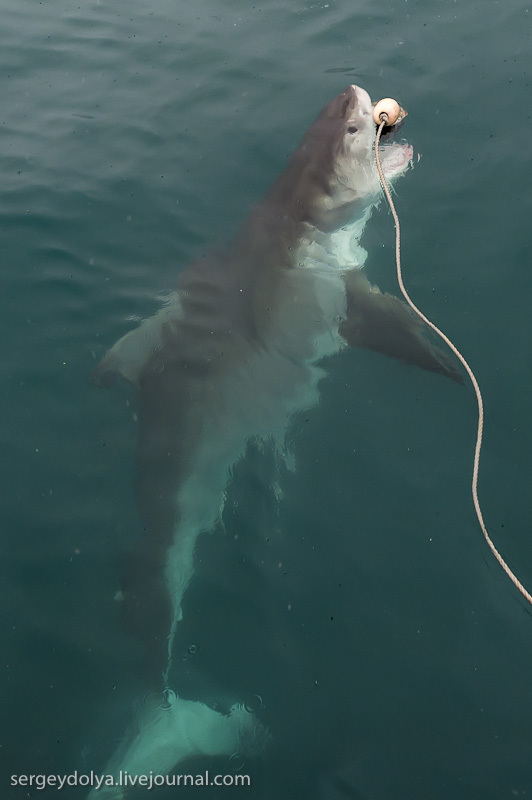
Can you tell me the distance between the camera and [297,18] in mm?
10109

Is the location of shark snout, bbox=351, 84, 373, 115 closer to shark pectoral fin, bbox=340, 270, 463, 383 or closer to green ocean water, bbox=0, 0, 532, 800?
green ocean water, bbox=0, 0, 532, 800

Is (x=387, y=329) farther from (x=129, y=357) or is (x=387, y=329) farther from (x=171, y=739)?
(x=171, y=739)

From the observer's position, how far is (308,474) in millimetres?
5062

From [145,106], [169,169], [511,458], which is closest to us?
[511,458]

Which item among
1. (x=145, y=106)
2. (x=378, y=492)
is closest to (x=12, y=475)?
(x=378, y=492)

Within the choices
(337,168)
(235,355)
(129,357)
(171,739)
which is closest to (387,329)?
(235,355)

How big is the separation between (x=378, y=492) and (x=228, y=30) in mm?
8335

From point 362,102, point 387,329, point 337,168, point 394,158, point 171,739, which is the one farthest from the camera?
point 394,158

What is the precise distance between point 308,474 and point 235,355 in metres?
1.25

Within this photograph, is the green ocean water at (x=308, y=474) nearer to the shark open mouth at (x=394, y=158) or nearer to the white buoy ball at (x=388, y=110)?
the shark open mouth at (x=394, y=158)

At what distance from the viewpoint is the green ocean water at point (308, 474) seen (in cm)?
392

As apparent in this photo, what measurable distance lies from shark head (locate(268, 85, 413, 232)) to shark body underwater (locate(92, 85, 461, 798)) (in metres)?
0.01

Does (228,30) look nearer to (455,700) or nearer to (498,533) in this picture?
(498,533)

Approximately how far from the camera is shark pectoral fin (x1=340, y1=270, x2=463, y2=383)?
5305 millimetres
